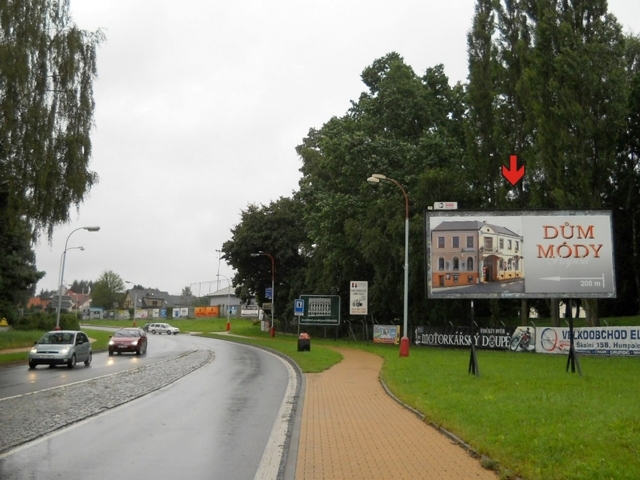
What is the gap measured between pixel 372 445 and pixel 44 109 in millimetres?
23722

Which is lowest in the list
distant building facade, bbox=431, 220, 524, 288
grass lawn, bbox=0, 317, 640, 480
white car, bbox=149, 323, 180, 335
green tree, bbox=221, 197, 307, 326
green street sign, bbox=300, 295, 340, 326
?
grass lawn, bbox=0, 317, 640, 480

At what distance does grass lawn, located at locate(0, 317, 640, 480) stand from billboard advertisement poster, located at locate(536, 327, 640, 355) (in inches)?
280

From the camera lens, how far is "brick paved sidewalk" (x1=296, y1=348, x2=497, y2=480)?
325 inches

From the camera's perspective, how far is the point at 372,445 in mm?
10133

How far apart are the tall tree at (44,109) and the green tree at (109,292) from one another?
485 ft

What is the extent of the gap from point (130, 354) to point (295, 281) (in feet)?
85.0

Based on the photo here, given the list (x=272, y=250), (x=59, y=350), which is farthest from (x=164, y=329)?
(x=59, y=350)

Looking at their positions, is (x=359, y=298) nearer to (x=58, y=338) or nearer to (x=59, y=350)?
(x=58, y=338)

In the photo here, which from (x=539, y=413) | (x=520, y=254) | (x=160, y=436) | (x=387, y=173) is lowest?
(x=160, y=436)

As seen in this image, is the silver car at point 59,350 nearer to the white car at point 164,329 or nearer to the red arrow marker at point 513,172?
the red arrow marker at point 513,172

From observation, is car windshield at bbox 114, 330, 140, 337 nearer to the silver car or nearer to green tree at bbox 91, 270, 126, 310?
the silver car

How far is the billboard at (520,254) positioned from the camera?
21.5 meters

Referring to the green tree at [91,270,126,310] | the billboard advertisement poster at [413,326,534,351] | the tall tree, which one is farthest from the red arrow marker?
the green tree at [91,270,126,310]

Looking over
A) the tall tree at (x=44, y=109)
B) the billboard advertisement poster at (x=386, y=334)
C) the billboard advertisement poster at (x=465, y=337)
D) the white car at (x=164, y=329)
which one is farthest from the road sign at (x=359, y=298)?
the white car at (x=164, y=329)
